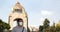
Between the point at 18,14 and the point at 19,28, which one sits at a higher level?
the point at 18,14

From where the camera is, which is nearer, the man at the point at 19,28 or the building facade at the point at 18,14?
the man at the point at 19,28

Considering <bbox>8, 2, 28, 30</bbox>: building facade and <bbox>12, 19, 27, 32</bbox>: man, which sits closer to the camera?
<bbox>12, 19, 27, 32</bbox>: man

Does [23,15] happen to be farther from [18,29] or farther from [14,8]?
[18,29]

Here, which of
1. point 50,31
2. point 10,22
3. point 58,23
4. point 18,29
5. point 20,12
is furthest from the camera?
point 20,12

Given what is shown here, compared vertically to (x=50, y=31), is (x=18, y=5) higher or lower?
higher

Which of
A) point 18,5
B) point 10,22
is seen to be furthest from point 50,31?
point 18,5

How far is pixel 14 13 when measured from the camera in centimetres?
8819

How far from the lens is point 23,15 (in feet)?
286

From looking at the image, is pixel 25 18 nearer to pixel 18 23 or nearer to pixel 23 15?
pixel 23 15

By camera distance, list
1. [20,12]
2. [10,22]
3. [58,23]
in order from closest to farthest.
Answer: [58,23], [10,22], [20,12]

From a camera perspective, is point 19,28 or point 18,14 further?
point 18,14

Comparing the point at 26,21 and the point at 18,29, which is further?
the point at 26,21

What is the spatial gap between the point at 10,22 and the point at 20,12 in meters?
7.31

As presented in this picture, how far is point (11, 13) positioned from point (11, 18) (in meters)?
1.63
